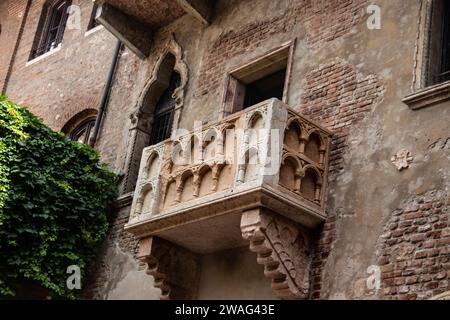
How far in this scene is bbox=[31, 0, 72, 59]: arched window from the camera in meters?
17.5

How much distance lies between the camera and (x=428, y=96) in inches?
324

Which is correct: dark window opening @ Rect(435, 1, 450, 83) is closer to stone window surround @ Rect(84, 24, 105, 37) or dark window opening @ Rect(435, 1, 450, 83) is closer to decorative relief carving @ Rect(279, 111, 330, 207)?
decorative relief carving @ Rect(279, 111, 330, 207)

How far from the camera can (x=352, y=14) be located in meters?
9.88

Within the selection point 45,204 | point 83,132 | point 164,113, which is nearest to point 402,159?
point 45,204

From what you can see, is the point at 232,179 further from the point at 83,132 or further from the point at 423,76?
the point at 83,132

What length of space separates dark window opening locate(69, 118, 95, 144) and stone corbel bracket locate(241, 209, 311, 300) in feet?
23.3

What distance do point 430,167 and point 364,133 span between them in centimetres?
114

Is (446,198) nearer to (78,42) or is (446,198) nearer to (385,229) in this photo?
(385,229)

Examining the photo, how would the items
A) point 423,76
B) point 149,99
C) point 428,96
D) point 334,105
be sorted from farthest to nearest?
point 149,99 → point 334,105 → point 423,76 → point 428,96

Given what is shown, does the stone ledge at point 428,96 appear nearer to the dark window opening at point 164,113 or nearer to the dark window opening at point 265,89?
the dark window opening at point 265,89

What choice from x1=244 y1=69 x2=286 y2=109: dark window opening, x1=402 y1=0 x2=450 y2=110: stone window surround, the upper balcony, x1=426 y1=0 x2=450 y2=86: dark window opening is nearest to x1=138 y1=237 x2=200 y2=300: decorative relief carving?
the upper balcony

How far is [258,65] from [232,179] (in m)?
2.83
